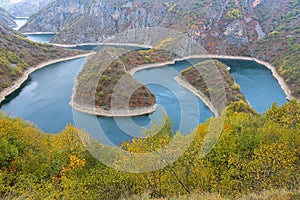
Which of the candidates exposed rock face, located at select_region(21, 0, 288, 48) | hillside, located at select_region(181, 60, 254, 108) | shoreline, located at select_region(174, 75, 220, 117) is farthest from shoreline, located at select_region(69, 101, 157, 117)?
exposed rock face, located at select_region(21, 0, 288, 48)

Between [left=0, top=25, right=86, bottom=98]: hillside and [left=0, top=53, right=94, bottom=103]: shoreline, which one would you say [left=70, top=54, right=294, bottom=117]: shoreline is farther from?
[left=0, top=25, right=86, bottom=98]: hillside

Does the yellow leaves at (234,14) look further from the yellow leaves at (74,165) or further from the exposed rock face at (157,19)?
the yellow leaves at (74,165)

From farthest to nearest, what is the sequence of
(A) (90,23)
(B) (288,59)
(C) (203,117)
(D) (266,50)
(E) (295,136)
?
(A) (90,23)
(D) (266,50)
(B) (288,59)
(C) (203,117)
(E) (295,136)

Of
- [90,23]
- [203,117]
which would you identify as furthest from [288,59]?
[90,23]

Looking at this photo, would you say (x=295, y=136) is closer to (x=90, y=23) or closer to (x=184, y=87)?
(x=184, y=87)

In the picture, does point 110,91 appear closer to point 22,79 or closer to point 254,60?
point 22,79

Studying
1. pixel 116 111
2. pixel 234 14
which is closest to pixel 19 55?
pixel 116 111

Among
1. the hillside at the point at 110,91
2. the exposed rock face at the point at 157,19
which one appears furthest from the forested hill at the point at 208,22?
the hillside at the point at 110,91
